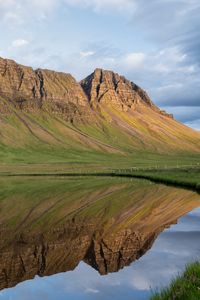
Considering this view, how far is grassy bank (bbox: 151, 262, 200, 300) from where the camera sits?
12.0 meters

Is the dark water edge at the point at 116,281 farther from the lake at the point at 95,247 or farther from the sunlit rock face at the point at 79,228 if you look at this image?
the sunlit rock face at the point at 79,228

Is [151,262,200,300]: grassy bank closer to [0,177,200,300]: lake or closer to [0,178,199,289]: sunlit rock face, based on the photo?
[0,177,200,300]: lake

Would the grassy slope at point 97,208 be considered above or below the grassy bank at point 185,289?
below

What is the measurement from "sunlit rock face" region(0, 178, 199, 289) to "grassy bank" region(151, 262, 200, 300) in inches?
258

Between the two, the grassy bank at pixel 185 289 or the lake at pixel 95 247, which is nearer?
the grassy bank at pixel 185 289

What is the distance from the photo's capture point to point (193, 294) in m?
11.7

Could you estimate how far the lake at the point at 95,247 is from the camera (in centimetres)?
1798

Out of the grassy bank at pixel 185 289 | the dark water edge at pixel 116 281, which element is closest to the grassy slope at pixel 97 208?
the dark water edge at pixel 116 281

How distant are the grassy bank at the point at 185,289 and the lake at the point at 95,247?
7.79 feet

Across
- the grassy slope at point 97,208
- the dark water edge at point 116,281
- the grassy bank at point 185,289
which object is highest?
the grassy bank at point 185,289

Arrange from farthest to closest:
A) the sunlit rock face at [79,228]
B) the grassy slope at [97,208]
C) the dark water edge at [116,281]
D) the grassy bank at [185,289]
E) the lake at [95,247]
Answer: the grassy slope at [97,208] → the sunlit rock face at [79,228] → the lake at [95,247] → the dark water edge at [116,281] → the grassy bank at [185,289]

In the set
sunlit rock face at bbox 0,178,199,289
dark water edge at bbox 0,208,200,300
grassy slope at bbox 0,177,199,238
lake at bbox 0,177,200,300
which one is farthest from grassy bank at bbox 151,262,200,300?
grassy slope at bbox 0,177,199,238

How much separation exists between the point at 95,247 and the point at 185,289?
12385mm

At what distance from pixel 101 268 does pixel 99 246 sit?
3.93m
